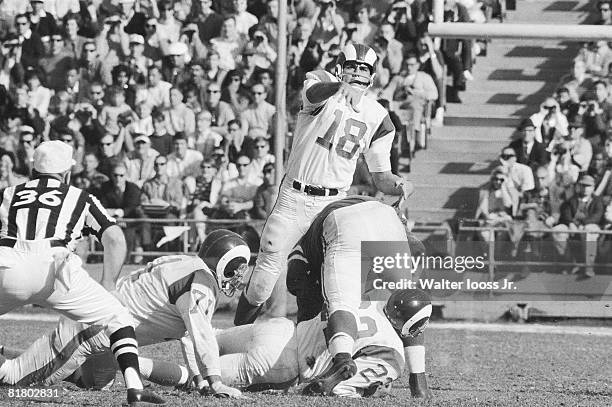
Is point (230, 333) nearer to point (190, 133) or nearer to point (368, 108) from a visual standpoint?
point (368, 108)

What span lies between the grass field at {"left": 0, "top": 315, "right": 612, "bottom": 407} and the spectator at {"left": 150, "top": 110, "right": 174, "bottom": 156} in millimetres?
3327

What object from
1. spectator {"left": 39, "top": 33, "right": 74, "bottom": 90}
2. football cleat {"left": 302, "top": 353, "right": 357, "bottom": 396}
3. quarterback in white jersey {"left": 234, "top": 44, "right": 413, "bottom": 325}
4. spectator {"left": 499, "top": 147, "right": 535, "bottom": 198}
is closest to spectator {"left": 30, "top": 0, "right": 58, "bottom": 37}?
spectator {"left": 39, "top": 33, "right": 74, "bottom": 90}

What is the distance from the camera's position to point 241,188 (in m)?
17.1

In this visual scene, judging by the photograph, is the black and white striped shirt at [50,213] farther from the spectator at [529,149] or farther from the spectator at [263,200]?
the spectator at [529,149]

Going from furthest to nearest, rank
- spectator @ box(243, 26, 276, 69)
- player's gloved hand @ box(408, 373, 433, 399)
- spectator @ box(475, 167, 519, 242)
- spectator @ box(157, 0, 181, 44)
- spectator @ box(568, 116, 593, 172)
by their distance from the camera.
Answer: spectator @ box(157, 0, 181, 44) → spectator @ box(243, 26, 276, 69) → spectator @ box(568, 116, 593, 172) → spectator @ box(475, 167, 519, 242) → player's gloved hand @ box(408, 373, 433, 399)

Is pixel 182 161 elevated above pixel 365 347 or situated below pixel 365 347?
below

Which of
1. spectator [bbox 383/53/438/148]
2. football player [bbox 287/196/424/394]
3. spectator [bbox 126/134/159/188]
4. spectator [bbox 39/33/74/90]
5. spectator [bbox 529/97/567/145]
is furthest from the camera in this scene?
spectator [bbox 39/33/74/90]

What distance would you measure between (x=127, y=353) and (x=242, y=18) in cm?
1193

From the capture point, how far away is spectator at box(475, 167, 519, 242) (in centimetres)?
1664

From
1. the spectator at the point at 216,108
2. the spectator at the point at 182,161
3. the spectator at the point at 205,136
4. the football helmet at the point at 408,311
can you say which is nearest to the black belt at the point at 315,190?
the football helmet at the point at 408,311

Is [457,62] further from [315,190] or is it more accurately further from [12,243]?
[12,243]

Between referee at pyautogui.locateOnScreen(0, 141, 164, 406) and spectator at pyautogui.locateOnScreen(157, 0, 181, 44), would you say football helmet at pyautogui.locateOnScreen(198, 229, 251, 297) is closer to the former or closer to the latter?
referee at pyautogui.locateOnScreen(0, 141, 164, 406)

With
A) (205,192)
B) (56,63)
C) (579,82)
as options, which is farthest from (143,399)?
(56,63)

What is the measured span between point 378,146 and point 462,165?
8.47m
